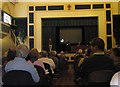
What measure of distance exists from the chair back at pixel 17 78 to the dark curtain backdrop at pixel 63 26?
42.5ft

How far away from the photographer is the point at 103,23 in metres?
16.4

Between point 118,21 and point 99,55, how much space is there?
41.0 ft

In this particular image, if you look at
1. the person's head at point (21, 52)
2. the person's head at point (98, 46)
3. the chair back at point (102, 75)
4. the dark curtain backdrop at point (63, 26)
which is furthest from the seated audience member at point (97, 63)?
the dark curtain backdrop at point (63, 26)

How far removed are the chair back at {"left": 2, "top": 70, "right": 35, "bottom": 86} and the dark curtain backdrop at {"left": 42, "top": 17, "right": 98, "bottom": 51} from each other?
42.5 ft

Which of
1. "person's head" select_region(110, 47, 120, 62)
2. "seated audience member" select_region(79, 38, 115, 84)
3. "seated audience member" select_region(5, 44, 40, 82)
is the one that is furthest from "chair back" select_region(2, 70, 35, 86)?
"person's head" select_region(110, 47, 120, 62)

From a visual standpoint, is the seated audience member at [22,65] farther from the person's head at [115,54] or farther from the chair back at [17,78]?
the person's head at [115,54]

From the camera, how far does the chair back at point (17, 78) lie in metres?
3.57

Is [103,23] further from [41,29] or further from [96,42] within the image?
[96,42]

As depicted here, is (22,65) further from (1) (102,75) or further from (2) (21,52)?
(1) (102,75)

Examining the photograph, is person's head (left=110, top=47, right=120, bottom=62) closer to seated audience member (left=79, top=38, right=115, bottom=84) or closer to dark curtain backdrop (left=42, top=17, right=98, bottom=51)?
seated audience member (left=79, top=38, right=115, bottom=84)

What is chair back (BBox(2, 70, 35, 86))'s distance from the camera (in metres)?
3.57

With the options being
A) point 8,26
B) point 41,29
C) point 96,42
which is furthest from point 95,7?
point 96,42

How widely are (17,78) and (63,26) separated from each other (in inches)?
529

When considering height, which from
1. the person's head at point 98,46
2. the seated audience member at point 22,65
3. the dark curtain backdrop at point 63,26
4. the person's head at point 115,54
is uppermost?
the dark curtain backdrop at point 63,26
